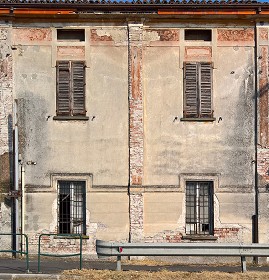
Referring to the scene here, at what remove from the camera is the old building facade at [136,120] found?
62.1 ft

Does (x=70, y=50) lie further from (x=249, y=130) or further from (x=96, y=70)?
(x=249, y=130)

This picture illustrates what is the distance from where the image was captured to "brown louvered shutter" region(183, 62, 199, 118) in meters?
19.1

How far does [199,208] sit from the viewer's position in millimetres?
19203

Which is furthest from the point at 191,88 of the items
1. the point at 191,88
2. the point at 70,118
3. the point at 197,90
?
the point at 70,118

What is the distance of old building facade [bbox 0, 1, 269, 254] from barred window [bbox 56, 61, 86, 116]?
3cm

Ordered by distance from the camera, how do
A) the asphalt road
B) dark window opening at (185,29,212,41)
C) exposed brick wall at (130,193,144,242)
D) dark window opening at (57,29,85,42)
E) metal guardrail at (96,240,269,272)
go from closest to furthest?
metal guardrail at (96,240,269,272) → the asphalt road → exposed brick wall at (130,193,144,242) → dark window opening at (57,29,85,42) → dark window opening at (185,29,212,41)

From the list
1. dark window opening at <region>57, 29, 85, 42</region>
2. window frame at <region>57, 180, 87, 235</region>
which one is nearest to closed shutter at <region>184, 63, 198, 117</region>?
dark window opening at <region>57, 29, 85, 42</region>

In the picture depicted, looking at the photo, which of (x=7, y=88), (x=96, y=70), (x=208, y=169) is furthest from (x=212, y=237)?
(x=7, y=88)

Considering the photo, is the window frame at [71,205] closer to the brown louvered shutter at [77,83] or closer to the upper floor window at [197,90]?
the brown louvered shutter at [77,83]

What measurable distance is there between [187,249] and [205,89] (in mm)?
6029

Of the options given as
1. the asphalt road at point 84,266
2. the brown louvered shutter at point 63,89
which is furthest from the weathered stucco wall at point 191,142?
the brown louvered shutter at point 63,89

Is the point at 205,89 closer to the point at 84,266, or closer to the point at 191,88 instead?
the point at 191,88

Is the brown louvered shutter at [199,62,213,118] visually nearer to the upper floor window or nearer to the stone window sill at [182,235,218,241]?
the upper floor window

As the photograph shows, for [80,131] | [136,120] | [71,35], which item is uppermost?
[71,35]
